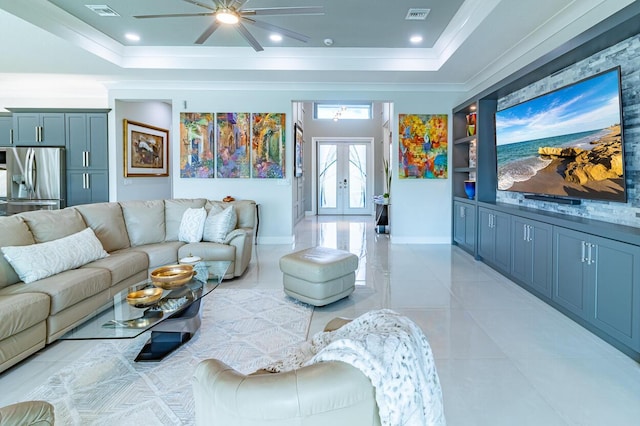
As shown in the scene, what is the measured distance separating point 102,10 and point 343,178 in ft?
26.9

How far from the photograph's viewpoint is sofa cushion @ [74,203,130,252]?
4.03 meters

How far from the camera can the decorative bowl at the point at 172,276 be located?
2.78 metres

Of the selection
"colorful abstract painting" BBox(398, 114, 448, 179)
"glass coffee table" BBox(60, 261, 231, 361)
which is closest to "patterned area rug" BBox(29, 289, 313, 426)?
"glass coffee table" BBox(60, 261, 231, 361)

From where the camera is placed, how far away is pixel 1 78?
6.62 m

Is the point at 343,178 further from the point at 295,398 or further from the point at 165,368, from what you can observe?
the point at 295,398

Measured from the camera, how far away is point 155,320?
2279 mm

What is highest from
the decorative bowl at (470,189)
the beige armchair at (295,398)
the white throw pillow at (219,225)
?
the decorative bowl at (470,189)

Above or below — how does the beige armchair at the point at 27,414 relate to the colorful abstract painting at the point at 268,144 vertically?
below

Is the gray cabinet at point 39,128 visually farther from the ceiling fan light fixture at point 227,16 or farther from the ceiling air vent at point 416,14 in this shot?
the ceiling air vent at point 416,14

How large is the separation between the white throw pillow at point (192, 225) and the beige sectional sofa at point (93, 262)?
0.12 m

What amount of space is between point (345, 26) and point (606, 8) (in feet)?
9.06

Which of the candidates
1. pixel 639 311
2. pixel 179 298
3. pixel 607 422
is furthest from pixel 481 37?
pixel 179 298

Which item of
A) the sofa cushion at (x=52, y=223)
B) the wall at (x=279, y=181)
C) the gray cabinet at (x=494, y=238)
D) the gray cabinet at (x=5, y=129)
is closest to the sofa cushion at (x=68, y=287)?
the sofa cushion at (x=52, y=223)

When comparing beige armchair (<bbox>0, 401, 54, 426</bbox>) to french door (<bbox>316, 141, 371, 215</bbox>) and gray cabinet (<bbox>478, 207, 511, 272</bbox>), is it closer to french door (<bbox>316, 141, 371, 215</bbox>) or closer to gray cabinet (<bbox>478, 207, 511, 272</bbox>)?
gray cabinet (<bbox>478, 207, 511, 272</bbox>)
